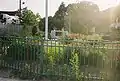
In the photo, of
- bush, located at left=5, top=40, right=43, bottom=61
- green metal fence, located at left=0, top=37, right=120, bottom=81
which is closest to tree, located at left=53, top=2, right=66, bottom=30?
bush, located at left=5, top=40, right=43, bottom=61

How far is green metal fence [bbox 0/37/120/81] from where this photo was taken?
7.70 meters

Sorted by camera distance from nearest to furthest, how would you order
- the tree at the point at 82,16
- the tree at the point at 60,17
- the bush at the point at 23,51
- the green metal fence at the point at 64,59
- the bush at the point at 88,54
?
1. the green metal fence at the point at 64,59
2. the bush at the point at 88,54
3. the bush at the point at 23,51
4. the tree at the point at 82,16
5. the tree at the point at 60,17

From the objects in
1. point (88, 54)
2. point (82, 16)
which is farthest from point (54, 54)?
point (82, 16)

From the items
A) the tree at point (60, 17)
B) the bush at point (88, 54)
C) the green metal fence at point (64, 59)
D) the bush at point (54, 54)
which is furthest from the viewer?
the tree at point (60, 17)

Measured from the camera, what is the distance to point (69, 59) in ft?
26.4

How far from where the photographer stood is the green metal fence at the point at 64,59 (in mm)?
7695

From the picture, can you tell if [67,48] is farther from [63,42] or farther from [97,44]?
[97,44]

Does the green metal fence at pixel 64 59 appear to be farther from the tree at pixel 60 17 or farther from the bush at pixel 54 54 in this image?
the tree at pixel 60 17

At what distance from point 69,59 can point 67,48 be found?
1.01ft

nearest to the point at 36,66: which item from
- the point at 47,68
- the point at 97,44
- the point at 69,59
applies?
the point at 47,68

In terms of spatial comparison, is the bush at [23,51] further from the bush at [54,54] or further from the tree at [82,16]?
the tree at [82,16]

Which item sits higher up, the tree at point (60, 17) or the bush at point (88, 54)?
the tree at point (60, 17)

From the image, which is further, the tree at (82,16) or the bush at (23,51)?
the tree at (82,16)

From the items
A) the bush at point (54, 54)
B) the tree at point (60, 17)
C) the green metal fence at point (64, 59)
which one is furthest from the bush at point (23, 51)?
the tree at point (60, 17)
